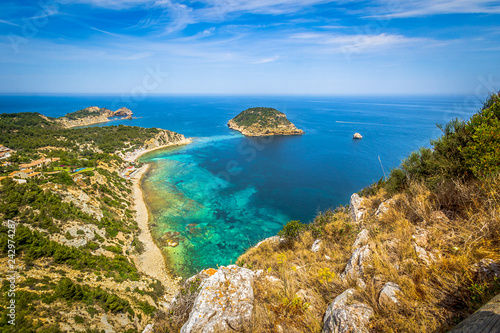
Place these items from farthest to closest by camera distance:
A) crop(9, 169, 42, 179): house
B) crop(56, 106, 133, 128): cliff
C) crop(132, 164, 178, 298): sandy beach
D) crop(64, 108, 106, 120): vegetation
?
crop(64, 108, 106, 120): vegetation
crop(56, 106, 133, 128): cliff
crop(9, 169, 42, 179): house
crop(132, 164, 178, 298): sandy beach

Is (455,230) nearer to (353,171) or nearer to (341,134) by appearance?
(353,171)

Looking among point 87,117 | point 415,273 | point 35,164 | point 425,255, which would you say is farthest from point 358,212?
point 87,117

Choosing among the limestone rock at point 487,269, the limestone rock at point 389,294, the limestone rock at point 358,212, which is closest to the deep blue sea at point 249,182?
the limestone rock at point 358,212

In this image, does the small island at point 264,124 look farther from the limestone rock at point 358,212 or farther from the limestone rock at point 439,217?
the limestone rock at point 439,217

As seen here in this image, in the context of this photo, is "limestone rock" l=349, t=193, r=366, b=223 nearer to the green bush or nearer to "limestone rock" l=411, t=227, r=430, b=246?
the green bush

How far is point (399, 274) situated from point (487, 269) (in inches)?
53.1

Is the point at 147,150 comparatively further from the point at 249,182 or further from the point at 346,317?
the point at 346,317

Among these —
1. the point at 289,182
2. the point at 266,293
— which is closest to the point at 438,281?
the point at 266,293

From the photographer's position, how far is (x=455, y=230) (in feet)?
15.0

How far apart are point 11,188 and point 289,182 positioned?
41.5 meters

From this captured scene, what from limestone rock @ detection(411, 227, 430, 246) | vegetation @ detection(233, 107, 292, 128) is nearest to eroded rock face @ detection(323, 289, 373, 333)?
limestone rock @ detection(411, 227, 430, 246)

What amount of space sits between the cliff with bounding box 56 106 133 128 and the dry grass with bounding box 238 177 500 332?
126m

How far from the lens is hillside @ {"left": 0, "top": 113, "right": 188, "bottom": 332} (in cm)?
1032

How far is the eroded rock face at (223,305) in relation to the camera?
489 cm
